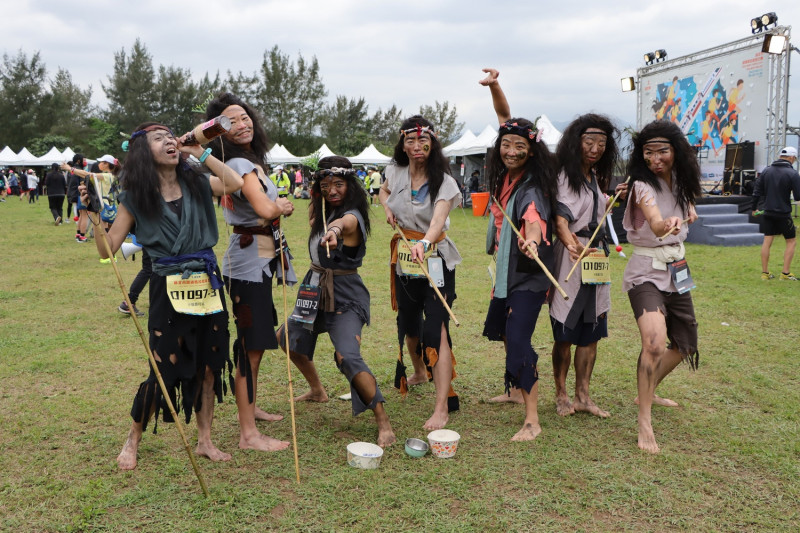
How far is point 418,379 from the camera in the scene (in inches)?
185

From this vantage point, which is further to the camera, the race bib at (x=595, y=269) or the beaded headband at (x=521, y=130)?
the race bib at (x=595, y=269)

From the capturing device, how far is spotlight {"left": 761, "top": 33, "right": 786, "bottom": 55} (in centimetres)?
1401

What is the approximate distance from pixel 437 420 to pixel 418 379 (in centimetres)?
85

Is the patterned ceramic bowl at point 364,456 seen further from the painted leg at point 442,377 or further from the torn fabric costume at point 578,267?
the torn fabric costume at point 578,267

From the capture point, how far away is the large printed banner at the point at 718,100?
50.0 ft

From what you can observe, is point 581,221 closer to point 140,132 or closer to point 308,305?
point 308,305

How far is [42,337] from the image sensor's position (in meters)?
5.86

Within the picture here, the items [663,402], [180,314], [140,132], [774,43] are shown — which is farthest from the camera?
[774,43]

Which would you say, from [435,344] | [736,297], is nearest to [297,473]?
[435,344]

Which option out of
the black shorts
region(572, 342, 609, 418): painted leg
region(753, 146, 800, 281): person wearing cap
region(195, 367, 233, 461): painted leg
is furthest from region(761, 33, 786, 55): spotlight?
region(195, 367, 233, 461): painted leg

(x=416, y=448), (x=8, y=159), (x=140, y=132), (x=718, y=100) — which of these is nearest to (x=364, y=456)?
(x=416, y=448)

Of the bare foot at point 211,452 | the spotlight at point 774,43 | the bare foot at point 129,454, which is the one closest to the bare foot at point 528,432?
the bare foot at point 211,452

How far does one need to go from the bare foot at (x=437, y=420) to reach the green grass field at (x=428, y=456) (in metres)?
0.10

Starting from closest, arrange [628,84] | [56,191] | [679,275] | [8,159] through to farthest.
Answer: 1. [679,275]
2. [56,191]
3. [628,84]
4. [8,159]
